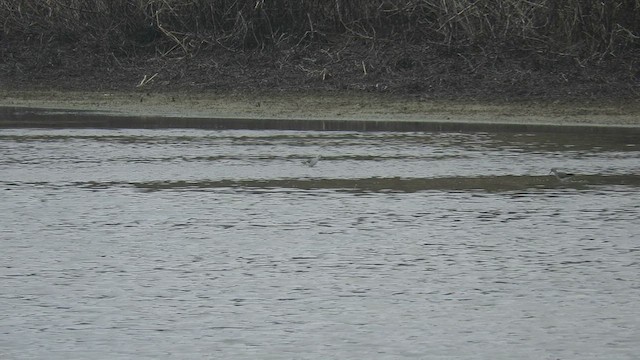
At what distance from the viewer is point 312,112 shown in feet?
66.0

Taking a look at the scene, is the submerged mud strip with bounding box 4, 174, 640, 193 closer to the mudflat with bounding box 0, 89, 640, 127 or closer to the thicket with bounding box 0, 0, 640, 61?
the mudflat with bounding box 0, 89, 640, 127

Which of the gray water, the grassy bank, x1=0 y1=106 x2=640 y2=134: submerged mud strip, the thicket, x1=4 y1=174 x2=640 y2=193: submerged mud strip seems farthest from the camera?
the thicket

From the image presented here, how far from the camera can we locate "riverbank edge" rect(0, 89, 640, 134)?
60.7 feet

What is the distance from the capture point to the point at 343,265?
855 cm

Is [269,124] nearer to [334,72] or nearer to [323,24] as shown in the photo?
[334,72]

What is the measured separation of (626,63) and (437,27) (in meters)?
3.44

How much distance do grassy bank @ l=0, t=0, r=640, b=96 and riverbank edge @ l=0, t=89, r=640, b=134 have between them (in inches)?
25.2

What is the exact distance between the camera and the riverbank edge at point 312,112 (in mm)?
18516

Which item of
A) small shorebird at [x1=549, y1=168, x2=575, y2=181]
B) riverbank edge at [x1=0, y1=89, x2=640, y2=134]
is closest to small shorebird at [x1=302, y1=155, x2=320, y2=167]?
small shorebird at [x1=549, y1=168, x2=575, y2=181]

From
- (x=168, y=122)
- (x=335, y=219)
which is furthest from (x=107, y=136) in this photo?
(x=335, y=219)

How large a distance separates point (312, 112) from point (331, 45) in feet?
12.7

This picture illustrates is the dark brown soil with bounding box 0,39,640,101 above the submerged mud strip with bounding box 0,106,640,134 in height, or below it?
above

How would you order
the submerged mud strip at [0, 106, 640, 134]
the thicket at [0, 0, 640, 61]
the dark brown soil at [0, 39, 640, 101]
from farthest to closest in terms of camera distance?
the thicket at [0, 0, 640, 61] → the dark brown soil at [0, 39, 640, 101] → the submerged mud strip at [0, 106, 640, 134]

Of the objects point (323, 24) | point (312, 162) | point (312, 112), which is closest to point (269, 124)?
point (312, 112)
